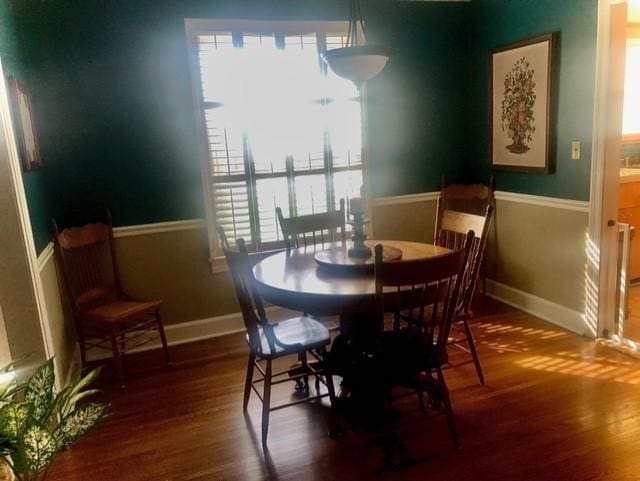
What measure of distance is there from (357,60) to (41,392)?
73.4 inches

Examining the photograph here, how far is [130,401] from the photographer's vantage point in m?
2.97

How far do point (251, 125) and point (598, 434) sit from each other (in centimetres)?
286

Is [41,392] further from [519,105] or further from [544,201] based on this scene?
[519,105]

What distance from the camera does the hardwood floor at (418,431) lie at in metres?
2.22

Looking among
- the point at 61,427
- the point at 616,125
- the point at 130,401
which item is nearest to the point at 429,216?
the point at 616,125

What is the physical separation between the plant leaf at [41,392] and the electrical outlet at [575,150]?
3239mm

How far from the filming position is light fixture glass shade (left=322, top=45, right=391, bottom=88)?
2.35 metres

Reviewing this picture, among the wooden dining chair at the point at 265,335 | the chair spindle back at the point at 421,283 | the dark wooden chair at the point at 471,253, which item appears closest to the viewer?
the chair spindle back at the point at 421,283

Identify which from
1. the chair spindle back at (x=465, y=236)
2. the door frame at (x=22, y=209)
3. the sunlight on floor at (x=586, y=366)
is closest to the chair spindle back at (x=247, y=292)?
the door frame at (x=22, y=209)

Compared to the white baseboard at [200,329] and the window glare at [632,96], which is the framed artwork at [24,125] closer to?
the white baseboard at [200,329]

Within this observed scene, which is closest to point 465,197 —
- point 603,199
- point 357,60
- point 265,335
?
point 603,199

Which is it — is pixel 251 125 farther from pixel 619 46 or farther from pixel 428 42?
pixel 619 46

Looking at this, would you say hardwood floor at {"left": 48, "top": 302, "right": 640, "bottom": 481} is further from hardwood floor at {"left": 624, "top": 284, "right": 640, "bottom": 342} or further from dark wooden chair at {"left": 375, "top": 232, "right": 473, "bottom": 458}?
hardwood floor at {"left": 624, "top": 284, "right": 640, "bottom": 342}

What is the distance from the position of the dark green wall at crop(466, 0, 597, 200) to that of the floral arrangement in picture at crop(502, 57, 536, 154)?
0.21 m
